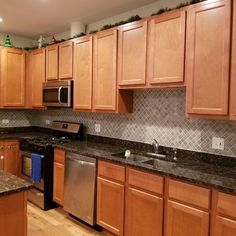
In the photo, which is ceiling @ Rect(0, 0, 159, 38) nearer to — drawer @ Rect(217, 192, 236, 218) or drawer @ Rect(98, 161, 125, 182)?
drawer @ Rect(98, 161, 125, 182)

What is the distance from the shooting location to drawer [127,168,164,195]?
2221mm

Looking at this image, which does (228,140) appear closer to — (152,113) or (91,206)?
(152,113)

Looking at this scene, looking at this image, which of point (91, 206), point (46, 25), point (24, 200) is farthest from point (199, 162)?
point (46, 25)

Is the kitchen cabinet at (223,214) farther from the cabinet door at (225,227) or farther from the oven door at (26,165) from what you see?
the oven door at (26,165)

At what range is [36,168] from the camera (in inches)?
137

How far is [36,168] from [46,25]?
7.59 feet

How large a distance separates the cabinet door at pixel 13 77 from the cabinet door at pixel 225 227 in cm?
384

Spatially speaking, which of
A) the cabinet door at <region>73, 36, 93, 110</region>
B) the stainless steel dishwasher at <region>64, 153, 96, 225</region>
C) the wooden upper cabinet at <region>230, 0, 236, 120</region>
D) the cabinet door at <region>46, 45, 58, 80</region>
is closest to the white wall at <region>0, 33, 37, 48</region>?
the cabinet door at <region>46, 45, 58, 80</region>

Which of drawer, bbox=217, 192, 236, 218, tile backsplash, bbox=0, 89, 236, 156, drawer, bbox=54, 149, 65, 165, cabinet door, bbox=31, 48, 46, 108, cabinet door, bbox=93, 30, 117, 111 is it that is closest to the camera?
drawer, bbox=217, 192, 236, 218

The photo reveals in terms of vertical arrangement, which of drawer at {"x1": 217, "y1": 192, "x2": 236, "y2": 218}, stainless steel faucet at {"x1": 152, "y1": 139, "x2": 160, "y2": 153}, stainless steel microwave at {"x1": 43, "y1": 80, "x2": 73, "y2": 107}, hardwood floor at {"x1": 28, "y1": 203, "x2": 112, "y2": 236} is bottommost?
hardwood floor at {"x1": 28, "y1": 203, "x2": 112, "y2": 236}

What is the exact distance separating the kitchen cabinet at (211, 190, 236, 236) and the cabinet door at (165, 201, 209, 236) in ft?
0.23

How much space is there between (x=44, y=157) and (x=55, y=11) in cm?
201

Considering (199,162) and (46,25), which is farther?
(46,25)

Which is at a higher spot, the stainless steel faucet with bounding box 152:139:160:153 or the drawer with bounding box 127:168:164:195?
the stainless steel faucet with bounding box 152:139:160:153
